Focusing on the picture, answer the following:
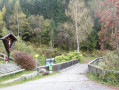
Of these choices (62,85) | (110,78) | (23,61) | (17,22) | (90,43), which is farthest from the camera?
(17,22)

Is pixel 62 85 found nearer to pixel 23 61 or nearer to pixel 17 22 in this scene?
pixel 23 61

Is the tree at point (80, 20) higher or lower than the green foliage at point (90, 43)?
higher

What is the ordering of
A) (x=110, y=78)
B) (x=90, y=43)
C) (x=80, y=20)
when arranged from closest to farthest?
1. (x=110, y=78)
2. (x=80, y=20)
3. (x=90, y=43)

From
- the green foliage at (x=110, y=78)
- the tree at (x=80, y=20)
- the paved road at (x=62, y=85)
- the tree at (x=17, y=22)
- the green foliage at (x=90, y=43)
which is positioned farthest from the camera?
the green foliage at (x=90, y=43)

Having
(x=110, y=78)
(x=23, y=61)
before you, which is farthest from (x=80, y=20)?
(x=110, y=78)

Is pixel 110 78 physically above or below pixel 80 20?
below

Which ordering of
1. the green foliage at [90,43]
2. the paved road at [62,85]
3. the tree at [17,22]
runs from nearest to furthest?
1. the paved road at [62,85]
2. the tree at [17,22]
3. the green foliage at [90,43]

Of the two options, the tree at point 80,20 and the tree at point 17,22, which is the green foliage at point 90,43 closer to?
the tree at point 80,20

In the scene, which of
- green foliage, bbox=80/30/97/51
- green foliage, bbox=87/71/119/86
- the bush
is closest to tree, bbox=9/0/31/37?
green foliage, bbox=80/30/97/51

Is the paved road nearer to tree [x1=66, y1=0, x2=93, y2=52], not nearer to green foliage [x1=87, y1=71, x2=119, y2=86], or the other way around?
green foliage [x1=87, y1=71, x2=119, y2=86]

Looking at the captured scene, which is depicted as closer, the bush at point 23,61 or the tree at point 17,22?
the bush at point 23,61

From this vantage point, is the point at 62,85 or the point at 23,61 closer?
the point at 62,85

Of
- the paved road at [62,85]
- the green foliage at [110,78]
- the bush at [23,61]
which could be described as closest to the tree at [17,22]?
the bush at [23,61]

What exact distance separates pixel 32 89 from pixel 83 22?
20.7 metres
